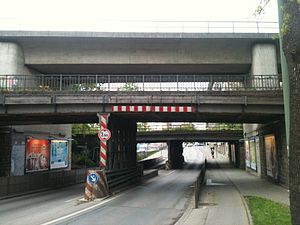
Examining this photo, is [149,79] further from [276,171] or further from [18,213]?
[18,213]

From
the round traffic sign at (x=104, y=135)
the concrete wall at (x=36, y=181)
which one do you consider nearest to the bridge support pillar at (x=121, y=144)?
the round traffic sign at (x=104, y=135)

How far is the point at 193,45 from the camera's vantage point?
25.5 m

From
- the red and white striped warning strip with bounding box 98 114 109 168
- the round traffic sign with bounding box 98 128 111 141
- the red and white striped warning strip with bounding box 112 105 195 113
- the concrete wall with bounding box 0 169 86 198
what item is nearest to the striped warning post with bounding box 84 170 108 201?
the red and white striped warning strip with bounding box 98 114 109 168

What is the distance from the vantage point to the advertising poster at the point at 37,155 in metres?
24.1

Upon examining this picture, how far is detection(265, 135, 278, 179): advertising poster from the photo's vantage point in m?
20.8

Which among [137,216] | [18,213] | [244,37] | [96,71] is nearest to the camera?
[137,216]

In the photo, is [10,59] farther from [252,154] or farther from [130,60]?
[252,154]

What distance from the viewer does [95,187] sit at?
15203 millimetres

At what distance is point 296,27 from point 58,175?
20.7 meters

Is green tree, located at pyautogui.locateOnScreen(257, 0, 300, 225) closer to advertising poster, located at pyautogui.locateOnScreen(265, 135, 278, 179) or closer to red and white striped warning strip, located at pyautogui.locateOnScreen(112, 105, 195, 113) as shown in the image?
red and white striped warning strip, located at pyautogui.locateOnScreen(112, 105, 195, 113)

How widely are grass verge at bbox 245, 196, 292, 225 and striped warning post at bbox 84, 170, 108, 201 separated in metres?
6.90

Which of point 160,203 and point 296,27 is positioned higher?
point 296,27

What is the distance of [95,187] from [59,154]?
15.1 meters

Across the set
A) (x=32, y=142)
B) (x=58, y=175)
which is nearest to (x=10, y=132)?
(x=32, y=142)
